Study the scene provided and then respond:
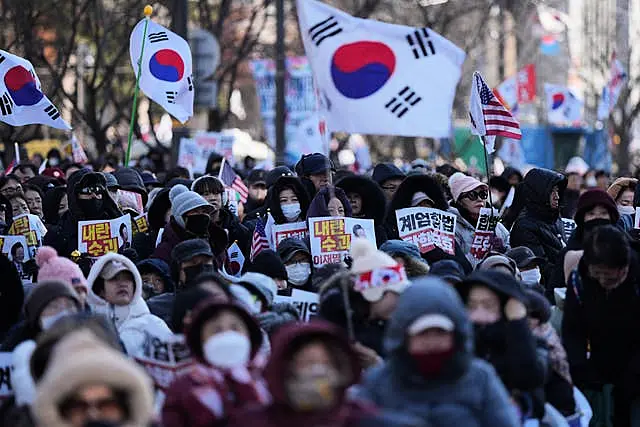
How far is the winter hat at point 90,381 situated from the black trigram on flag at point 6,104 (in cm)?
936

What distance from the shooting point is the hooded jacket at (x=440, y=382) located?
252 inches

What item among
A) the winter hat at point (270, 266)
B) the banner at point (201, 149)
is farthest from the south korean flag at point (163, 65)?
the banner at point (201, 149)

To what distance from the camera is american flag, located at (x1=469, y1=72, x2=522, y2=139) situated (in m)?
13.2

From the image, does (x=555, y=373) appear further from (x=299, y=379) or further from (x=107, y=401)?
(x=107, y=401)

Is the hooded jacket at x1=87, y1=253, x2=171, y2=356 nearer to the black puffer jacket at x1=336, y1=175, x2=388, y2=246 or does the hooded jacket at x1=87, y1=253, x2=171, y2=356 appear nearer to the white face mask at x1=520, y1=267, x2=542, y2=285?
the white face mask at x1=520, y1=267, x2=542, y2=285

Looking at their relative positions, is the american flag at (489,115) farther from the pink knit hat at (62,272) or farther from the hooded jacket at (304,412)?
the hooded jacket at (304,412)

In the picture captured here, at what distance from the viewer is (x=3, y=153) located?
2653cm

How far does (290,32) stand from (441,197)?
36.8 meters

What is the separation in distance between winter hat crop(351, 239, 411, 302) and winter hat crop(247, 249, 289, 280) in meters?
2.35

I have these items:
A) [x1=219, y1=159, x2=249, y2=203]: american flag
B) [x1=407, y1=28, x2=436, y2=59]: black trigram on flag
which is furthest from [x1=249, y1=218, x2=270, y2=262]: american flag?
[x1=219, y1=159, x2=249, y2=203]: american flag

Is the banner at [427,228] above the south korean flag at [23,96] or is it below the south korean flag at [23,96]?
below

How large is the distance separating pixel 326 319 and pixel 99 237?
→ 14.5 ft

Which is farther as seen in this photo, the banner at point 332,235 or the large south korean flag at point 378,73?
the large south korean flag at point 378,73

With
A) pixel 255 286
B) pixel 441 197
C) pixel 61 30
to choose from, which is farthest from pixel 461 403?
pixel 61 30
